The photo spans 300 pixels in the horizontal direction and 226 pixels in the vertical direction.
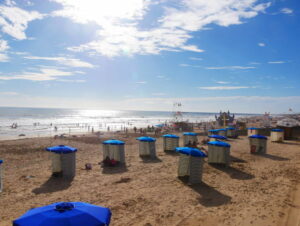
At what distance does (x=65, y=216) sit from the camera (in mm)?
3346

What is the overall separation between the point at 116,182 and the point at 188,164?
3194 mm

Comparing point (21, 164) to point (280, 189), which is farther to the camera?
point (21, 164)

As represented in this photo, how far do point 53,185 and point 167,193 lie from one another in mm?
4753

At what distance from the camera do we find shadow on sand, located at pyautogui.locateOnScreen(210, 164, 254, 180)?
10.7 meters

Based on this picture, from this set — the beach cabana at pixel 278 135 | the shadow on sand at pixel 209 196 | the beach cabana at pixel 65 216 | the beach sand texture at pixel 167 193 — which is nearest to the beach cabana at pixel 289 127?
the beach cabana at pixel 278 135

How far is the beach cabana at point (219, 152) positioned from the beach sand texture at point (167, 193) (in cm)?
45

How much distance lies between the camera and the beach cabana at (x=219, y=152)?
1253cm

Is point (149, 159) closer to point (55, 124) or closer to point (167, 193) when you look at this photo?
point (167, 193)

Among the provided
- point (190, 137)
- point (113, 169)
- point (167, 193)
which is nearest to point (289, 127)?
point (190, 137)

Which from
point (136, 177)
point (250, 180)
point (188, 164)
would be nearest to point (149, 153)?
point (136, 177)

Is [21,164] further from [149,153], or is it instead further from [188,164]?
[188,164]

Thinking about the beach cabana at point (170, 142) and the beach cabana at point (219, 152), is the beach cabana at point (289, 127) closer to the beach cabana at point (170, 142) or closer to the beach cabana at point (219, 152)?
the beach cabana at point (170, 142)

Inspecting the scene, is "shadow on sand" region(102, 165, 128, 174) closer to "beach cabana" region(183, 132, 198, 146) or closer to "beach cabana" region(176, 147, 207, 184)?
"beach cabana" region(176, 147, 207, 184)

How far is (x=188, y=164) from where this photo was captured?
9664 mm
